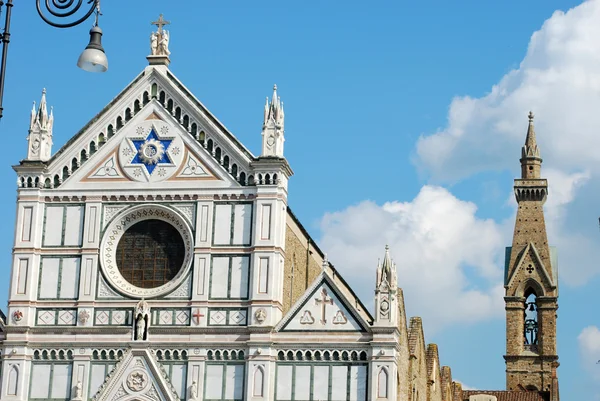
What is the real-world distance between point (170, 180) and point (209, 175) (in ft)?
4.09

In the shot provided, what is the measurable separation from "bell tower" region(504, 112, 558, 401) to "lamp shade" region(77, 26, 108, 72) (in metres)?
60.6

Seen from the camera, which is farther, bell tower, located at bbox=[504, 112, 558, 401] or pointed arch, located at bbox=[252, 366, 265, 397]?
bell tower, located at bbox=[504, 112, 558, 401]

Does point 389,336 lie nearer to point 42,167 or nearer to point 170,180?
point 170,180

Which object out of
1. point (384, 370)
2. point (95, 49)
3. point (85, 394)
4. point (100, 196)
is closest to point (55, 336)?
point (85, 394)

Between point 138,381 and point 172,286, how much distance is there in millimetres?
3066

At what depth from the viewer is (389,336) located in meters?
39.2

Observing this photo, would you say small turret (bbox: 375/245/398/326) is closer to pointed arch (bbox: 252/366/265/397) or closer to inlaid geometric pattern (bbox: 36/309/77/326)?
pointed arch (bbox: 252/366/265/397)

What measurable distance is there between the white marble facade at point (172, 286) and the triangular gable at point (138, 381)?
0.04 m

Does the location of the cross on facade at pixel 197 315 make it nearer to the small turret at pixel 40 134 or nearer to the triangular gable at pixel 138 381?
the triangular gable at pixel 138 381

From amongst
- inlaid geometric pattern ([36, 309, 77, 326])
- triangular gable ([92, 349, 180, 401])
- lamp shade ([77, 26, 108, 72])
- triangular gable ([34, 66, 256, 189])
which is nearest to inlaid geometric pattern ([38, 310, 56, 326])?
inlaid geometric pattern ([36, 309, 77, 326])

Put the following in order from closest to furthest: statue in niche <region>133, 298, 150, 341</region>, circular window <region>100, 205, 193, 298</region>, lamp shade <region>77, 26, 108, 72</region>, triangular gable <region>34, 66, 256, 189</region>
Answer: lamp shade <region>77, 26, 108, 72</region> < statue in niche <region>133, 298, 150, 341</region> < circular window <region>100, 205, 193, 298</region> < triangular gable <region>34, 66, 256, 189</region>

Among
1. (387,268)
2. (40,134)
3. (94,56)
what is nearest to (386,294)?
(387,268)

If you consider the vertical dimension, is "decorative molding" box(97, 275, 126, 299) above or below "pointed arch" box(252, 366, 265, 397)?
above

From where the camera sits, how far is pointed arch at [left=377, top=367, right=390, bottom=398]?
38.9 metres
